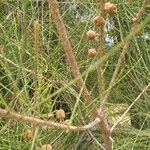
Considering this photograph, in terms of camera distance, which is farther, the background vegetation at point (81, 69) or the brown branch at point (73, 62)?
the background vegetation at point (81, 69)

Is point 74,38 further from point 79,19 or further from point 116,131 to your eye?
point 116,131

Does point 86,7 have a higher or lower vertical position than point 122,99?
higher

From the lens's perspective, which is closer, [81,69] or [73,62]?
[73,62]

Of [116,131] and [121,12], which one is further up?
[121,12]

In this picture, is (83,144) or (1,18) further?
(1,18)

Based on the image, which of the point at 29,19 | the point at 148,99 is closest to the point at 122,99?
the point at 148,99

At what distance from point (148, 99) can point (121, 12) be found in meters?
0.19

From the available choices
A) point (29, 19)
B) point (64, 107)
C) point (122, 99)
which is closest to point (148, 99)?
point (122, 99)

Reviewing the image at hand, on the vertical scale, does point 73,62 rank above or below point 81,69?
above

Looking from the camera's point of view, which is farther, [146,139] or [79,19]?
[79,19]

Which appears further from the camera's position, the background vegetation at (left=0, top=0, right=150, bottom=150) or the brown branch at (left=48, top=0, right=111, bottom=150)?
the background vegetation at (left=0, top=0, right=150, bottom=150)

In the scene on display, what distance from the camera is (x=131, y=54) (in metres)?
0.96

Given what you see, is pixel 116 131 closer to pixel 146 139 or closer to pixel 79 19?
pixel 146 139

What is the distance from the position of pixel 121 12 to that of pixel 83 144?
27 centimetres
